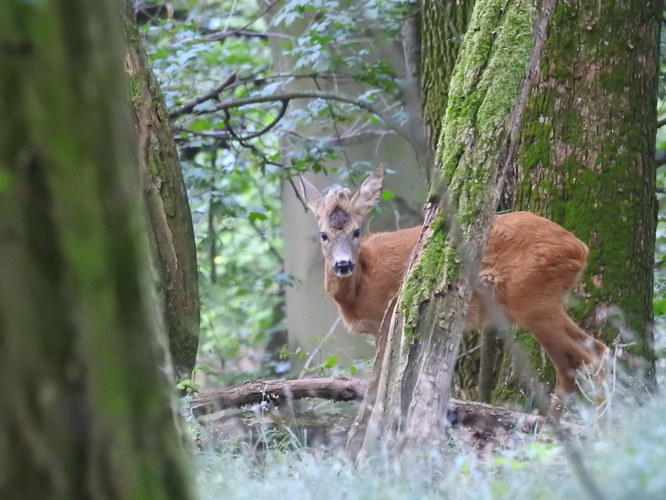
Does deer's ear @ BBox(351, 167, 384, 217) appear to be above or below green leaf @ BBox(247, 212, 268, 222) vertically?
above

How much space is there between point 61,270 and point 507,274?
5.53m

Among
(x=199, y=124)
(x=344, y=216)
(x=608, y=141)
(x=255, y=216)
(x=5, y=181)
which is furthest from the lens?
(x=199, y=124)

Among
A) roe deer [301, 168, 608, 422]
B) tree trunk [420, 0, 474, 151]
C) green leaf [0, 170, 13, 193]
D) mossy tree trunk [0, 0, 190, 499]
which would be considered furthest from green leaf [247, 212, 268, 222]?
green leaf [0, 170, 13, 193]

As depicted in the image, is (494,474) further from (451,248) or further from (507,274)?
(507,274)

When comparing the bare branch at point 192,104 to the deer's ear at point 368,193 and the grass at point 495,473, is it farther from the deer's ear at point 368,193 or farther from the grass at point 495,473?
the grass at point 495,473

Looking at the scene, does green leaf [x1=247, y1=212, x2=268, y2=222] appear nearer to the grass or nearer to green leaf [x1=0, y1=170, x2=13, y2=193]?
the grass

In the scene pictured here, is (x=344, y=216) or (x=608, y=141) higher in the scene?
(x=608, y=141)

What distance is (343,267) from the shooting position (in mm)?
8195

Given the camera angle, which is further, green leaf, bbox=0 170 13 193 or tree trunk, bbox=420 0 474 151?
tree trunk, bbox=420 0 474 151

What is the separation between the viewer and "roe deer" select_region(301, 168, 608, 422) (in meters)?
6.66

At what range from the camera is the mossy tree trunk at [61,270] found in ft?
6.22

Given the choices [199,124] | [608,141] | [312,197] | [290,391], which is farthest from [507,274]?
[199,124]

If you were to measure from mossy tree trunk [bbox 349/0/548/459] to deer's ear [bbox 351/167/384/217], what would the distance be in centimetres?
339

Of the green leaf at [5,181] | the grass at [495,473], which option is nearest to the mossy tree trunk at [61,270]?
the green leaf at [5,181]
